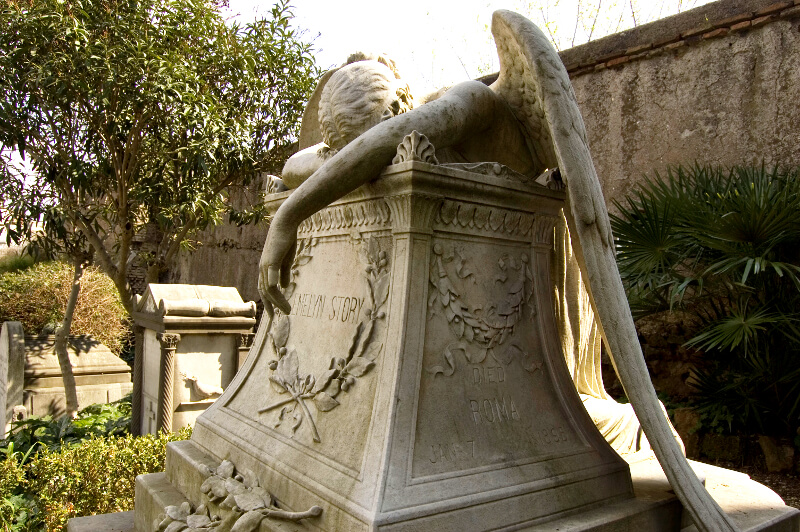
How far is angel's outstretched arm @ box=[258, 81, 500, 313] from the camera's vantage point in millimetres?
1859

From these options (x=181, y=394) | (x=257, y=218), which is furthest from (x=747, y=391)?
(x=257, y=218)

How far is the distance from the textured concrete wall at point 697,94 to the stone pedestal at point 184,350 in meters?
3.84

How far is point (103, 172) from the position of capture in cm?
630

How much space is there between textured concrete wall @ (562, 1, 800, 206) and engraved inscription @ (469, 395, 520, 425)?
160 inches

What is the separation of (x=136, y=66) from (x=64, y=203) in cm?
166

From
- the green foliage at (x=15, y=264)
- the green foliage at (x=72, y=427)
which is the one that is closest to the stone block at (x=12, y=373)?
the green foliage at (x=72, y=427)

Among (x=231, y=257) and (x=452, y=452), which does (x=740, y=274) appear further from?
(x=231, y=257)

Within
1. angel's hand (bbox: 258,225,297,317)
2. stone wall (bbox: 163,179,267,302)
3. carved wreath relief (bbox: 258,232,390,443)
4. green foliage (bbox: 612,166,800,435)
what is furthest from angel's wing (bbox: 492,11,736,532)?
stone wall (bbox: 163,179,267,302)

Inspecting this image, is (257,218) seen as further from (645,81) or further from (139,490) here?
(139,490)

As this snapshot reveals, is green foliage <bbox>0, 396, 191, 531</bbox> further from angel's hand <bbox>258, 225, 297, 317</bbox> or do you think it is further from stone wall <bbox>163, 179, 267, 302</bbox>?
stone wall <bbox>163, 179, 267, 302</bbox>

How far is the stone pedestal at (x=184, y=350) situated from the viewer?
5.45m

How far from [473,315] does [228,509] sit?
0.95m

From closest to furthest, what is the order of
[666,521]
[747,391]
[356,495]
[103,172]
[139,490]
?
[356,495] < [666,521] < [139,490] < [747,391] < [103,172]

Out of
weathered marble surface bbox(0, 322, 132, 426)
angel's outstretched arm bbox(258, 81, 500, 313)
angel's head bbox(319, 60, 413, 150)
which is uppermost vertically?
angel's head bbox(319, 60, 413, 150)
